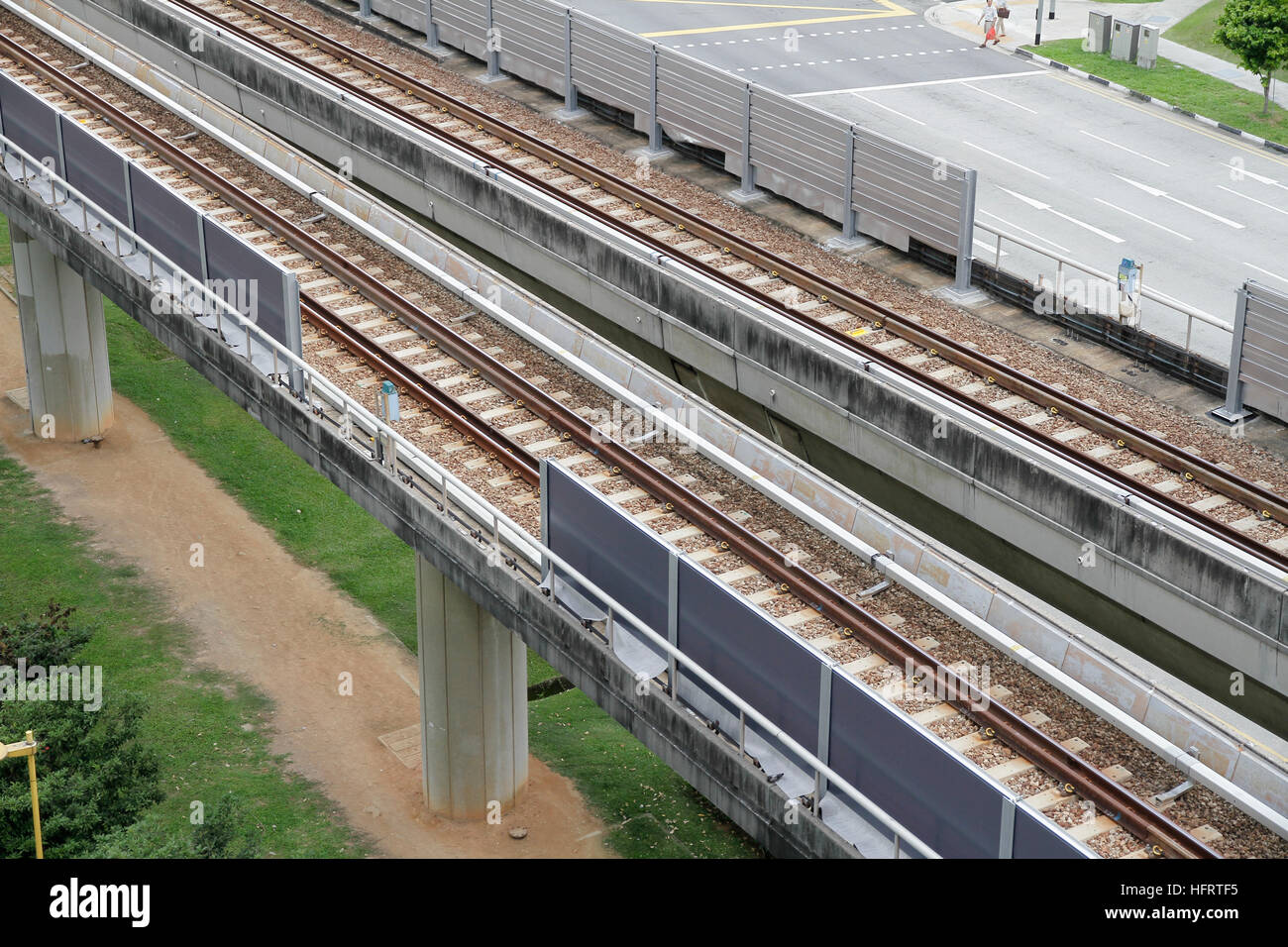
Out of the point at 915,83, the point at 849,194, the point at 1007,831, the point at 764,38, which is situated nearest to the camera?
the point at 1007,831

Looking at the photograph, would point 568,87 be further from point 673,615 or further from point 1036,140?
point 673,615

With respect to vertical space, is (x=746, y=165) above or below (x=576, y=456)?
above

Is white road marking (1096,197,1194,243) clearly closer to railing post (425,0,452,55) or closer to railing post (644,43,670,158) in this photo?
railing post (644,43,670,158)

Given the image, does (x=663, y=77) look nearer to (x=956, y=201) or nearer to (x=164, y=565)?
(x=956, y=201)

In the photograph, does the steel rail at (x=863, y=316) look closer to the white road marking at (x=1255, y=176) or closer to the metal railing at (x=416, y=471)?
the metal railing at (x=416, y=471)

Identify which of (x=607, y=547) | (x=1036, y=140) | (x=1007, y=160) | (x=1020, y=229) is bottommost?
(x=1020, y=229)

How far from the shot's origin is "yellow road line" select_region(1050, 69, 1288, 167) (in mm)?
42219

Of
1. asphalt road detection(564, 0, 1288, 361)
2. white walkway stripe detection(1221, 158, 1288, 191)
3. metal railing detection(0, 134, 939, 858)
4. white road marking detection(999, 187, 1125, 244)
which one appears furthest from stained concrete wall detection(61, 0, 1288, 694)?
white walkway stripe detection(1221, 158, 1288, 191)

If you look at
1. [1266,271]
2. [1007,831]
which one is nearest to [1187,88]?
[1266,271]

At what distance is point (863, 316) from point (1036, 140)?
65.0 feet

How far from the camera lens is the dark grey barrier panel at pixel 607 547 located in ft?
53.4

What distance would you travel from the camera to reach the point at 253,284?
A: 22000mm

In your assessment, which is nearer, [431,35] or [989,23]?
[431,35]
